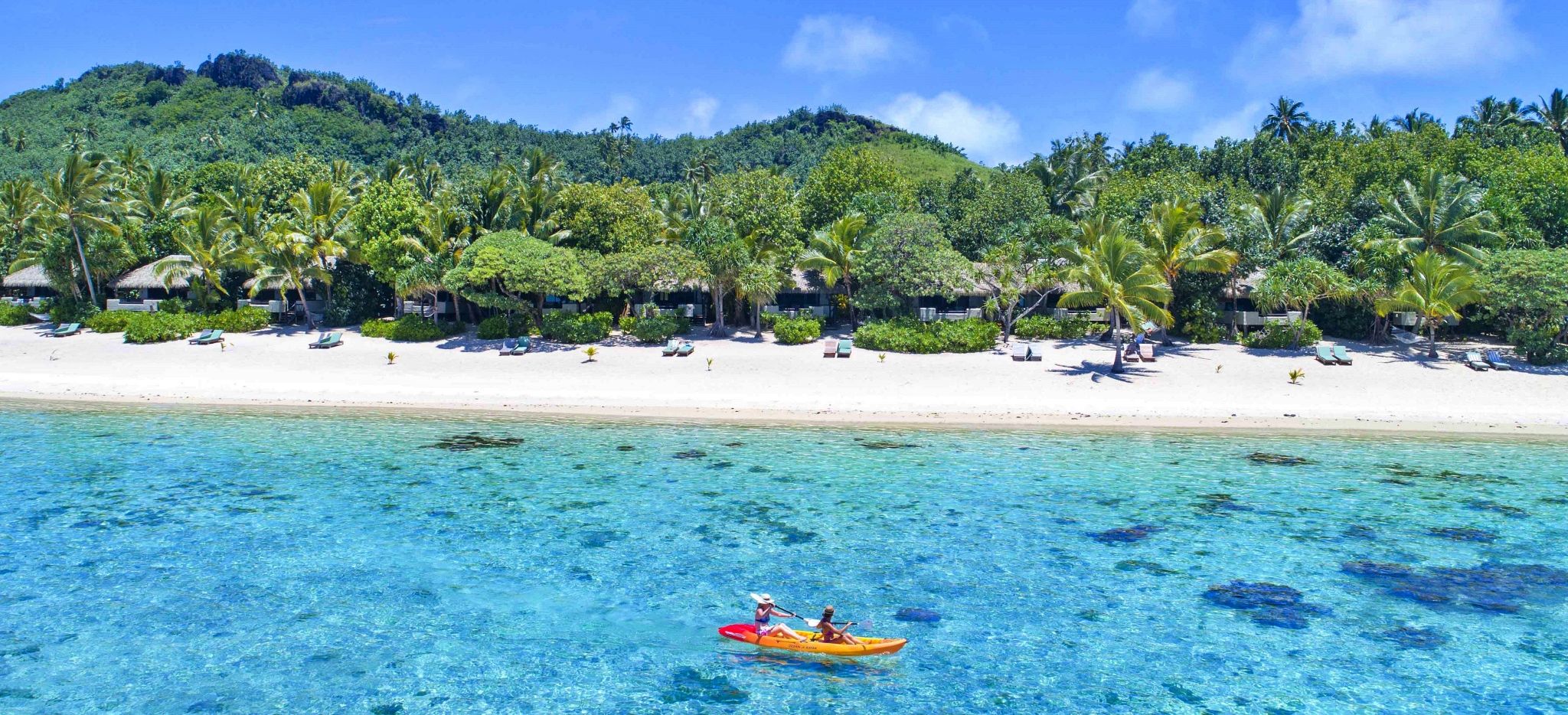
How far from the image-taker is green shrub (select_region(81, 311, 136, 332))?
4094 cm

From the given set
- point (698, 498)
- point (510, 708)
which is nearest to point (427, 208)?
point (698, 498)

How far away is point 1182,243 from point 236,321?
38.7 m

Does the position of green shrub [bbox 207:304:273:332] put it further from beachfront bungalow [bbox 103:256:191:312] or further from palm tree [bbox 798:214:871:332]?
palm tree [bbox 798:214:871:332]

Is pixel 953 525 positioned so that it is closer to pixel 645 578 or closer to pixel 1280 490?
pixel 645 578

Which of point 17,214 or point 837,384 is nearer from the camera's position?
point 837,384

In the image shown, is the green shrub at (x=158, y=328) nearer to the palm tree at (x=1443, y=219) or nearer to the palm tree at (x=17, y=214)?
the palm tree at (x=17, y=214)

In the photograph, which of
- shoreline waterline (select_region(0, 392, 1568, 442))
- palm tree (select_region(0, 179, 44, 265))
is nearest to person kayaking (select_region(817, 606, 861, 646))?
shoreline waterline (select_region(0, 392, 1568, 442))

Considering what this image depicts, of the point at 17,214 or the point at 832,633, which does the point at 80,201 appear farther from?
the point at 832,633

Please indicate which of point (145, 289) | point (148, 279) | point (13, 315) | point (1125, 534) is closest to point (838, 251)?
point (1125, 534)

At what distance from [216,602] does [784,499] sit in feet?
32.7

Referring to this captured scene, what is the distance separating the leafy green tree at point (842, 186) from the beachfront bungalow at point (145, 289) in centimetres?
2838

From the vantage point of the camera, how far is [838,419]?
1125 inches

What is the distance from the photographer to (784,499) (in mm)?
19516

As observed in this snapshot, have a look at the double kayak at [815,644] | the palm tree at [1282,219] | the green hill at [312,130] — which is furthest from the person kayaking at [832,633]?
the green hill at [312,130]
